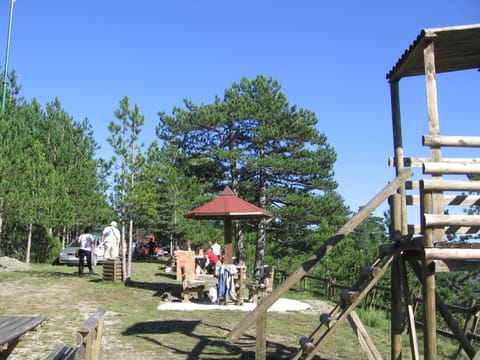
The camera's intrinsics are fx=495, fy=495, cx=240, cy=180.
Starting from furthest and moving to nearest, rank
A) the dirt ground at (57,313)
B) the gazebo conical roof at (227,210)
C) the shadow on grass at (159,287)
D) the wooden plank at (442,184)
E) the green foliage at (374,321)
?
the shadow on grass at (159,287) → the gazebo conical roof at (227,210) → the green foliage at (374,321) → the dirt ground at (57,313) → the wooden plank at (442,184)

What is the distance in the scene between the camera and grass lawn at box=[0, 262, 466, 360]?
287 inches

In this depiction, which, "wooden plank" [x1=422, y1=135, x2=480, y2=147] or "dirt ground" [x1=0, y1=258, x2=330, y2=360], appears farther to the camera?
"dirt ground" [x1=0, y1=258, x2=330, y2=360]

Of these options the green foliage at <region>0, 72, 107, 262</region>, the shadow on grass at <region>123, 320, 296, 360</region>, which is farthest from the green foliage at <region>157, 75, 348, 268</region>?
the shadow on grass at <region>123, 320, 296, 360</region>

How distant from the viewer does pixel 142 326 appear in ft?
29.3

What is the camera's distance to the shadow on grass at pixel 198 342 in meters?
7.32

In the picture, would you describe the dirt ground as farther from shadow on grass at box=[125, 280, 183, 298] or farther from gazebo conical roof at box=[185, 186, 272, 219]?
gazebo conical roof at box=[185, 186, 272, 219]

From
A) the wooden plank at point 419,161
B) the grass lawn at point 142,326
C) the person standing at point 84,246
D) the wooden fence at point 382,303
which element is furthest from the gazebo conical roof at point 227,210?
the wooden plank at point 419,161

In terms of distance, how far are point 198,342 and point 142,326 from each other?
146cm

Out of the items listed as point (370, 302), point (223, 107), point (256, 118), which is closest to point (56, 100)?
point (223, 107)

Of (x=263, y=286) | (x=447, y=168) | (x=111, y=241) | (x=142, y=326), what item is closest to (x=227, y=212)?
(x=263, y=286)

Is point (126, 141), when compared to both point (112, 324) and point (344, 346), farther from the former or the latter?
point (344, 346)

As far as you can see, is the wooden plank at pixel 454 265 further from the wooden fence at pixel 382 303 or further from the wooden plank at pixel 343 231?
the wooden fence at pixel 382 303

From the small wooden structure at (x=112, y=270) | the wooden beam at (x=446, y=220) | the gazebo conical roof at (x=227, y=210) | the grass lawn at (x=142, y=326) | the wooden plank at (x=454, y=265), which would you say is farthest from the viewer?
the small wooden structure at (x=112, y=270)

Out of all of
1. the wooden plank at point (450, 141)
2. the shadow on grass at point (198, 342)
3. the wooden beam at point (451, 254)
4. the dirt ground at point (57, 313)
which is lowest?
the shadow on grass at point (198, 342)
